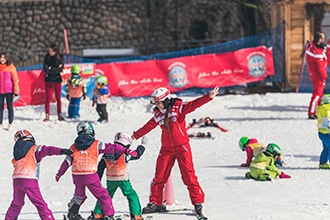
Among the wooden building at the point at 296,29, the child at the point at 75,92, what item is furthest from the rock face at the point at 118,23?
the child at the point at 75,92

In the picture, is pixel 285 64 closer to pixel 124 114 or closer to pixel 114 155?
pixel 124 114

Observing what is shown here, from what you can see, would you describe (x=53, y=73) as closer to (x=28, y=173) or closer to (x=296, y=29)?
(x=296, y=29)

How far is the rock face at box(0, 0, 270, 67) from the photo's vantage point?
28750 mm

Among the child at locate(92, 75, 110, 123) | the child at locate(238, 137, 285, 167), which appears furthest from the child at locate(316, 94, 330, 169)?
the child at locate(92, 75, 110, 123)

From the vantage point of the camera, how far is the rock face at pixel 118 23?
1132 inches

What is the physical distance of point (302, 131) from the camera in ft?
54.6

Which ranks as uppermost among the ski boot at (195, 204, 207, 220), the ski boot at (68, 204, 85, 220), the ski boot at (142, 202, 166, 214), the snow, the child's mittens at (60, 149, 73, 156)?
the child's mittens at (60, 149, 73, 156)

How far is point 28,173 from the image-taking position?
8.98 metres

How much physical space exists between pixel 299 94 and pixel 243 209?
11216 mm

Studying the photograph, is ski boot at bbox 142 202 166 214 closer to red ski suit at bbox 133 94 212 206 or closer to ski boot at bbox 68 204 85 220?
red ski suit at bbox 133 94 212 206

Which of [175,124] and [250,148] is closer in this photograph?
[175,124]

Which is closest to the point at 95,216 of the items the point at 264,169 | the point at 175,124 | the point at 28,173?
the point at 28,173

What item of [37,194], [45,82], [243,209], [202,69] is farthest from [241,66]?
[37,194]

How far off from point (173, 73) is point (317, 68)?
4217mm
